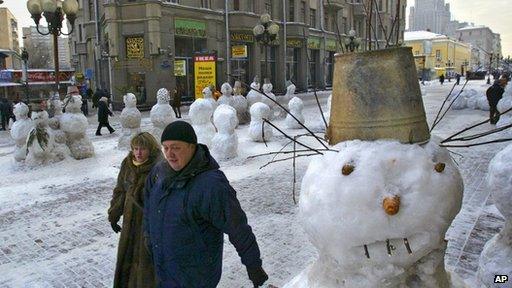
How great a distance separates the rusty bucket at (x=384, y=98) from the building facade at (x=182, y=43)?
1553cm

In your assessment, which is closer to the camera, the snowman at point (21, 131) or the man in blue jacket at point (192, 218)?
the man in blue jacket at point (192, 218)

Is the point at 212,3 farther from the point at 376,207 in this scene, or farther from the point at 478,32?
the point at 478,32

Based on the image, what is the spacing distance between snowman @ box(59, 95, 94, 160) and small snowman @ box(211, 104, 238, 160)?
10.2ft

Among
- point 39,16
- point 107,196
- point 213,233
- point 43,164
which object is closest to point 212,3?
point 39,16

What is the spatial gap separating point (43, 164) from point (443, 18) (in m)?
118

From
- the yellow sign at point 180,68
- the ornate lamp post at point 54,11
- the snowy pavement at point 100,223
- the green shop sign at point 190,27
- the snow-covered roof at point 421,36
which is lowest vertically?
the snowy pavement at point 100,223

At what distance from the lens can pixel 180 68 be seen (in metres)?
23.5

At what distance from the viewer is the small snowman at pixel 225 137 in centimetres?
970

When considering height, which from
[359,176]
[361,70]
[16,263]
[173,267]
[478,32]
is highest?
[478,32]

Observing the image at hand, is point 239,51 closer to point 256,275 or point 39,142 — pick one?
point 39,142

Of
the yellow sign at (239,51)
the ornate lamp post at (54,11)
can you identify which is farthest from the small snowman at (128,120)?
the yellow sign at (239,51)

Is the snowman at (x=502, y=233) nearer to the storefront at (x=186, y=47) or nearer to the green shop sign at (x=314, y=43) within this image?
the storefront at (x=186, y=47)

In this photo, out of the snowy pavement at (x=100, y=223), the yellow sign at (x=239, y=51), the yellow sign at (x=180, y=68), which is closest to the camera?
the snowy pavement at (x=100, y=223)

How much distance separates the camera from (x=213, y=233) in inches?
108
